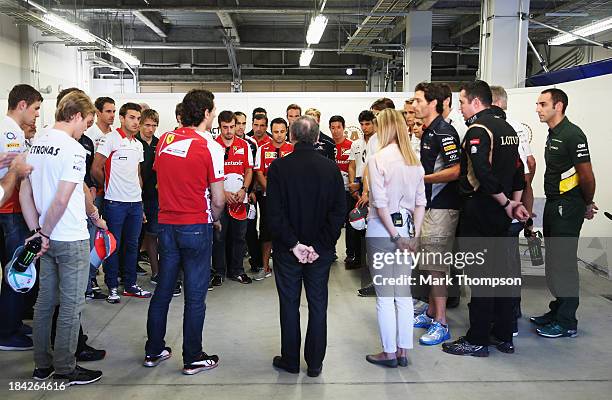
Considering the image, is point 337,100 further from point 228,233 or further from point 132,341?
point 132,341

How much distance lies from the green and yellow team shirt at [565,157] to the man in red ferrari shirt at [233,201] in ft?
8.28

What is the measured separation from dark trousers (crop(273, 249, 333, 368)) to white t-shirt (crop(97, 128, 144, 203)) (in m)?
1.81

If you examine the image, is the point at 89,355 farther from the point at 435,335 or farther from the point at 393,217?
the point at 435,335

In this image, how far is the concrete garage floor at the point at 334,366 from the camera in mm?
2826

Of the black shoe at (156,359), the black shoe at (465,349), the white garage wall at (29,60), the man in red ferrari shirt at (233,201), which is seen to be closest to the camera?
the black shoe at (156,359)

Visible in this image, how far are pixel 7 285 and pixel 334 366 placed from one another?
80.3 inches

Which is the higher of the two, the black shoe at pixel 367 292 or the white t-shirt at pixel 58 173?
the white t-shirt at pixel 58 173

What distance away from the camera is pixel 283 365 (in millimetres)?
3074

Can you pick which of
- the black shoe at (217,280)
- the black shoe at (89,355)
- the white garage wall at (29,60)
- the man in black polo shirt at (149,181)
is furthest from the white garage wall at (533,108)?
the black shoe at (89,355)

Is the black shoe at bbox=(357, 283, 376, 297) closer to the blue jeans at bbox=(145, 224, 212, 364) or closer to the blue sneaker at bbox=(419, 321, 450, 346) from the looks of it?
the blue sneaker at bbox=(419, 321, 450, 346)

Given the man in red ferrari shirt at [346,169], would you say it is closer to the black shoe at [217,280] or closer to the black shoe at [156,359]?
the black shoe at [217,280]

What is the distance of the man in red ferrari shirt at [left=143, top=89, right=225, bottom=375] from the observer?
2.85 meters

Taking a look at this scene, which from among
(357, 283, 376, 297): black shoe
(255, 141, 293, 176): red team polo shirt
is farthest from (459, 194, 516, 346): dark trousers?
(255, 141, 293, 176): red team polo shirt

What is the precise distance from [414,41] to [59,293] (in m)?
8.89
